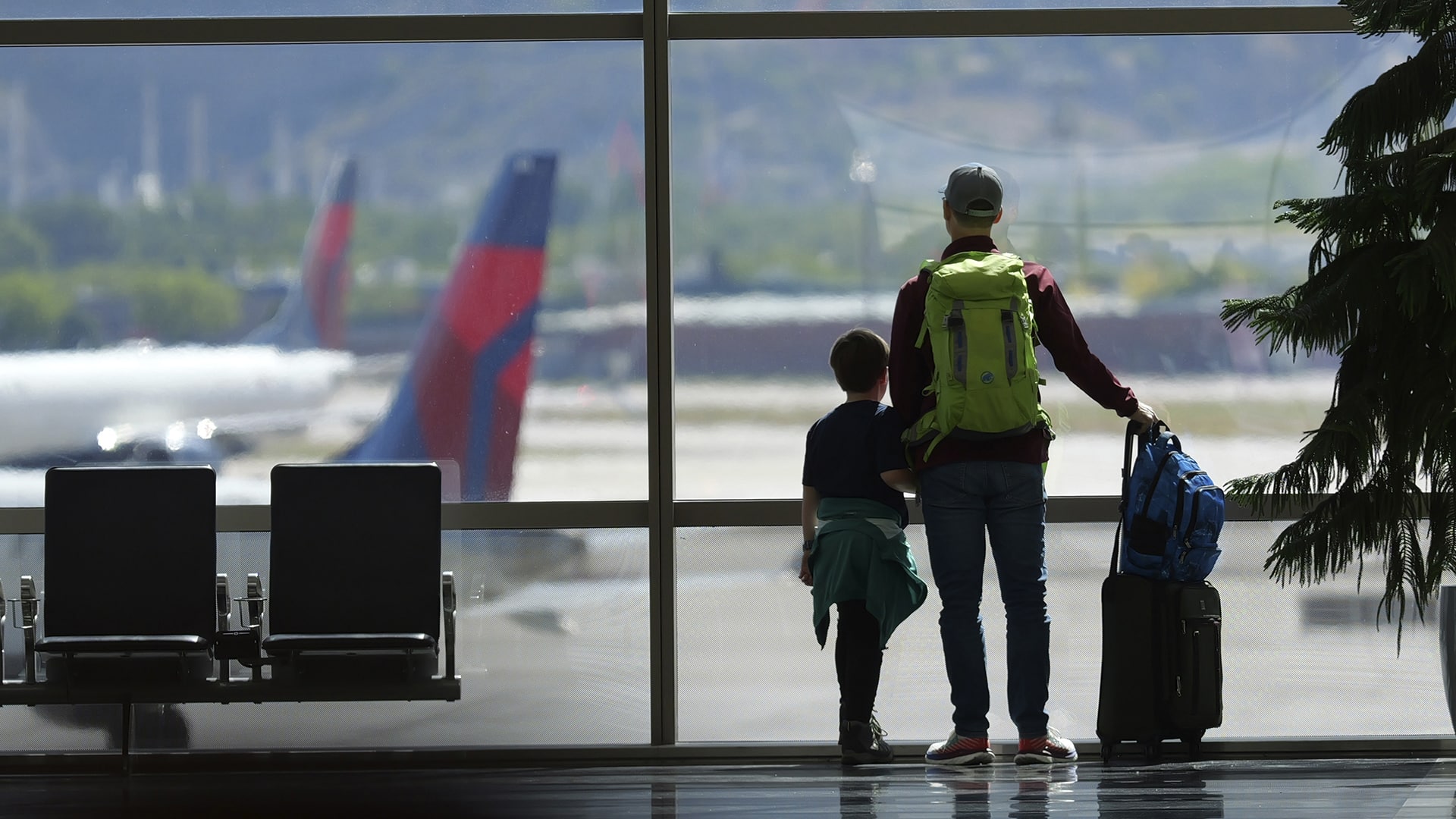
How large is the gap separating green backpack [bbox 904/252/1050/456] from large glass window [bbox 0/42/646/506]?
135cm

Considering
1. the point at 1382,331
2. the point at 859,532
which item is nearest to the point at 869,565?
the point at 859,532

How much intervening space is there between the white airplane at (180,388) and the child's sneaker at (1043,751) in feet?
8.23

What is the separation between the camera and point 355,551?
464 cm

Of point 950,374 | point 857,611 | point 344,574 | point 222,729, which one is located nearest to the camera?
point 950,374

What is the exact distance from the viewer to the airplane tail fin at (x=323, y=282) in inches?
199

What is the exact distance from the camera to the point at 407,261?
5.07m

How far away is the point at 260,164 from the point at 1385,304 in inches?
138

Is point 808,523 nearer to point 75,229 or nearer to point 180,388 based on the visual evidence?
point 180,388

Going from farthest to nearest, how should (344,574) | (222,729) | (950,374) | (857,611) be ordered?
(222,729) → (344,574) → (857,611) → (950,374)

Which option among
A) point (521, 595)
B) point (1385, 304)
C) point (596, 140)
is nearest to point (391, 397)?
point (521, 595)

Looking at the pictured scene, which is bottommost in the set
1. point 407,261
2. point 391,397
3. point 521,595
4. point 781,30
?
point 521,595

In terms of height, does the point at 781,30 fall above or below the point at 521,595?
above

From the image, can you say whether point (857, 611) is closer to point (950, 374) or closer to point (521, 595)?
point (950, 374)

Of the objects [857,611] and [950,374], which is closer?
[950,374]
